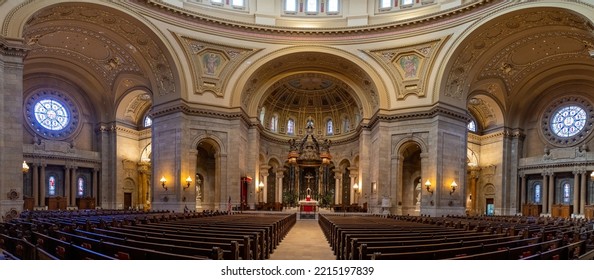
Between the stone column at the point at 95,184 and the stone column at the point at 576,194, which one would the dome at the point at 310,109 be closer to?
the stone column at the point at 95,184

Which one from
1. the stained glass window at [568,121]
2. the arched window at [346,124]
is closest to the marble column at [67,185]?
the arched window at [346,124]

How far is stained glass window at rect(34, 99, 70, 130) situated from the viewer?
32.2 m

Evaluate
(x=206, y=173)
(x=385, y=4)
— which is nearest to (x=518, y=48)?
(x=385, y=4)

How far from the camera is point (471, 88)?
2928cm

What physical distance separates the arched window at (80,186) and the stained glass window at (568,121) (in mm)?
39396

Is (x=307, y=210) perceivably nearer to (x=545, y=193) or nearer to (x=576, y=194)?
(x=545, y=193)

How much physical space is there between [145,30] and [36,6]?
671 centimetres

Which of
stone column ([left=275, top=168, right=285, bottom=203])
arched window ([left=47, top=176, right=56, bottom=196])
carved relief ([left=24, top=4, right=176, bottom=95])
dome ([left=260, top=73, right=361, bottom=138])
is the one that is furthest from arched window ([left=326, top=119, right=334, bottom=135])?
arched window ([left=47, top=176, right=56, bottom=196])

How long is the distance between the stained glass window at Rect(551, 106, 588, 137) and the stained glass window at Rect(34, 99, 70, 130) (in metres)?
40.6

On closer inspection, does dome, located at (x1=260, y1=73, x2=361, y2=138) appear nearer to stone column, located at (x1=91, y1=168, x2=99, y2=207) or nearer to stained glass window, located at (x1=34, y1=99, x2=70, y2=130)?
stone column, located at (x1=91, y1=168, x2=99, y2=207)

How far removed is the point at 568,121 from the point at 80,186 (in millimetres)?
40414

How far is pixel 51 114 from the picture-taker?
1296 inches

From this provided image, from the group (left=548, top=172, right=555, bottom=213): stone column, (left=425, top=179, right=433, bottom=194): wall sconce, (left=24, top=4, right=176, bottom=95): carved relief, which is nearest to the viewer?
(left=24, top=4, right=176, bottom=95): carved relief

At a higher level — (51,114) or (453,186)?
(51,114)
